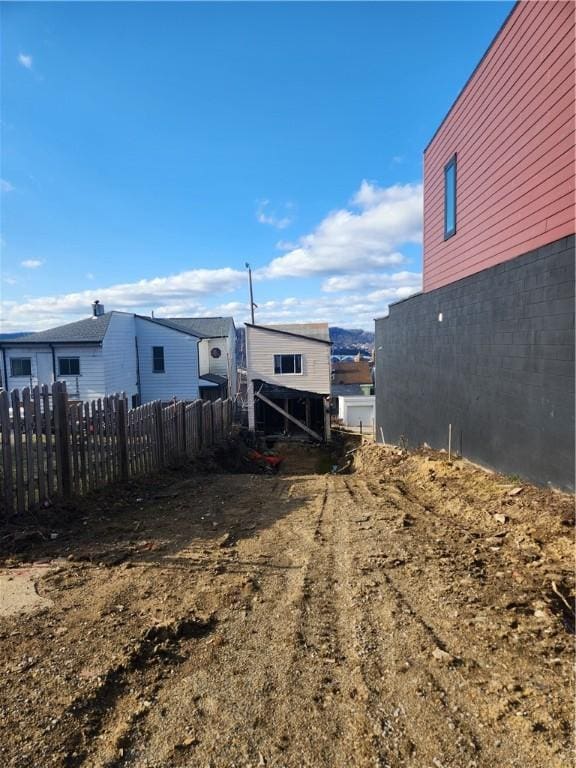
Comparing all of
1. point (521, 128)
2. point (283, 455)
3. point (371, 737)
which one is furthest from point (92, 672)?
point (283, 455)

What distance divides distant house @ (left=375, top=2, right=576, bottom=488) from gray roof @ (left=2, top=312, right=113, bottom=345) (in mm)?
16608

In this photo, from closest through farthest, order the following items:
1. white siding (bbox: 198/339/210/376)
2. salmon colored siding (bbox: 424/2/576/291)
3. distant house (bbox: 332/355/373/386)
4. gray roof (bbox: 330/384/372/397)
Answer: salmon colored siding (bbox: 424/2/576/291), white siding (bbox: 198/339/210/376), gray roof (bbox: 330/384/372/397), distant house (bbox: 332/355/373/386)

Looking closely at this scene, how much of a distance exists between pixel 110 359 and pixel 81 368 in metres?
1.42

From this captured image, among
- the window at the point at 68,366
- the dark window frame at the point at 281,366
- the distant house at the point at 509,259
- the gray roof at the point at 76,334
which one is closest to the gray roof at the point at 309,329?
the dark window frame at the point at 281,366

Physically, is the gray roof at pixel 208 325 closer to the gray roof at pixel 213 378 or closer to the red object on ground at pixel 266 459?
the gray roof at pixel 213 378

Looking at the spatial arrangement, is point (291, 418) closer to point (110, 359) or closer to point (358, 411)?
point (358, 411)

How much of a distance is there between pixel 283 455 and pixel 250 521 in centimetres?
1592

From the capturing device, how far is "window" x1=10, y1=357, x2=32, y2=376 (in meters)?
22.2

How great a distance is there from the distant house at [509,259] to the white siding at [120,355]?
16431mm

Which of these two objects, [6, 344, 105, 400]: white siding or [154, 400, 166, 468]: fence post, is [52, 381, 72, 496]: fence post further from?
[6, 344, 105, 400]: white siding

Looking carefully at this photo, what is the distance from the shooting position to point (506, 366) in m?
6.93

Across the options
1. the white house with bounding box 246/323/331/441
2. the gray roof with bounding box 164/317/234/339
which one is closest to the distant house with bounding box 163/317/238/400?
the gray roof with bounding box 164/317/234/339

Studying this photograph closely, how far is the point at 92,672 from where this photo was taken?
2646 mm

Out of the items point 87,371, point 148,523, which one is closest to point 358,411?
point 87,371
